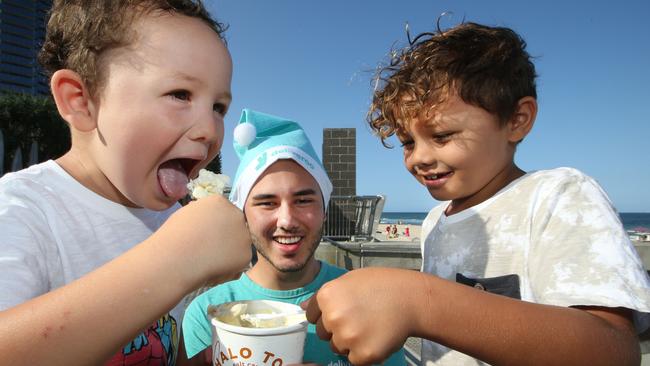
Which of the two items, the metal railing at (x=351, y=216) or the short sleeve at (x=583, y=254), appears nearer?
the short sleeve at (x=583, y=254)

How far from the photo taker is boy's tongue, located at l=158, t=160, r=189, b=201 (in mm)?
1449

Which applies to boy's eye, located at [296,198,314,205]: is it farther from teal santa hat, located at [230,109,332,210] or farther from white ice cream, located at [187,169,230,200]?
white ice cream, located at [187,169,230,200]

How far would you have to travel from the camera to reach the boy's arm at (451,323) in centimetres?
110

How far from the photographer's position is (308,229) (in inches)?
101

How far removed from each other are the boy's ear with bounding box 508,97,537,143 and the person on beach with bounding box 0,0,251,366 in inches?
57.4

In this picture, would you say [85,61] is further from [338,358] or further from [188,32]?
[338,358]

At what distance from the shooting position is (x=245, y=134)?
9.11 ft

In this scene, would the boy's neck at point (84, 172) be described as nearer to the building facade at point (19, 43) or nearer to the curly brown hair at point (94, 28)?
the curly brown hair at point (94, 28)

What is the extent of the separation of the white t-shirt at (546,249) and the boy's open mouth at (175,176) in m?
1.31

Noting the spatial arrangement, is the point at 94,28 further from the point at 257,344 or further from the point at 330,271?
the point at 330,271

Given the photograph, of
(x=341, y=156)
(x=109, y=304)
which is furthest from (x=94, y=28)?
(x=341, y=156)

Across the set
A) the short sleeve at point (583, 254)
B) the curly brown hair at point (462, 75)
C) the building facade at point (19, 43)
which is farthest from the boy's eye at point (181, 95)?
the building facade at point (19, 43)

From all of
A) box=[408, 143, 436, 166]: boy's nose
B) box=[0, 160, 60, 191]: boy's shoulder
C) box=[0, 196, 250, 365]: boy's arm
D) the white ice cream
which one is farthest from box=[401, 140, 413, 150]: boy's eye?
box=[0, 160, 60, 191]: boy's shoulder

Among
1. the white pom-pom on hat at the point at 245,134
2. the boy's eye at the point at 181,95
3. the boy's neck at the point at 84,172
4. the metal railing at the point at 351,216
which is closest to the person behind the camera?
the boy's eye at the point at 181,95
